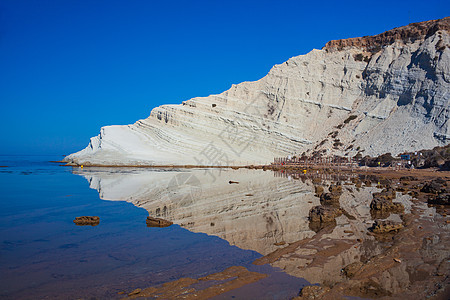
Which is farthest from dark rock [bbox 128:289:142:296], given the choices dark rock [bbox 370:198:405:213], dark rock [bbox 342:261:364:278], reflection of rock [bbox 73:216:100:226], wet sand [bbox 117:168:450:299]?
dark rock [bbox 370:198:405:213]

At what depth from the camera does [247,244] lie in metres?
6.88

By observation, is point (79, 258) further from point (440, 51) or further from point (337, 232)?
point (440, 51)

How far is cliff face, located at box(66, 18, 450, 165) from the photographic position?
40.3 m

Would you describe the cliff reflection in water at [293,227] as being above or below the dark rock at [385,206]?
below

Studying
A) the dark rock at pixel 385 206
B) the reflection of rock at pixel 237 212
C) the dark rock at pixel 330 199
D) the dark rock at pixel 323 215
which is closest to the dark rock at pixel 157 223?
the reflection of rock at pixel 237 212

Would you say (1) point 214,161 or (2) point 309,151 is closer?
(1) point 214,161

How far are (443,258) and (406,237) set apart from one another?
4.57 ft

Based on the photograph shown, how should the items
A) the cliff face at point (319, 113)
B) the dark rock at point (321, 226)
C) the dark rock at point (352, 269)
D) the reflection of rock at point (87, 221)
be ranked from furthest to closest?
the cliff face at point (319, 113) → the reflection of rock at point (87, 221) → the dark rock at point (321, 226) → the dark rock at point (352, 269)

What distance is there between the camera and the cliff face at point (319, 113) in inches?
1588

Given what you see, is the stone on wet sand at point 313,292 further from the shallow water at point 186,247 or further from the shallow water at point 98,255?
the shallow water at point 98,255

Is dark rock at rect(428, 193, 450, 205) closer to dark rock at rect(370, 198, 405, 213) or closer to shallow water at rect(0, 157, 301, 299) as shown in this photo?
dark rock at rect(370, 198, 405, 213)

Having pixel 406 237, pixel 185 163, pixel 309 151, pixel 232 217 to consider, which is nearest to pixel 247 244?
pixel 232 217

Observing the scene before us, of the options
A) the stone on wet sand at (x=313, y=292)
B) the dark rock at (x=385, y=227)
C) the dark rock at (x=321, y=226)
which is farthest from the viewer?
the dark rock at (x=321, y=226)

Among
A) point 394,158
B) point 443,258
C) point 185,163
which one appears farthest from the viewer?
point 185,163
